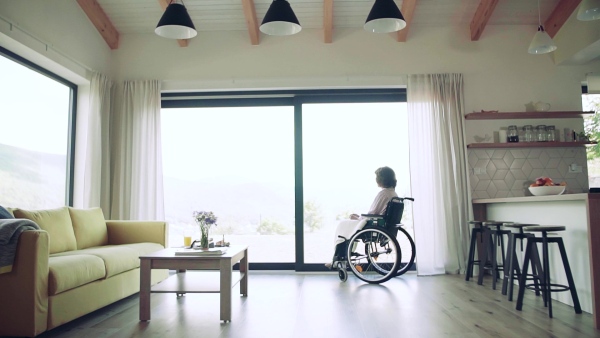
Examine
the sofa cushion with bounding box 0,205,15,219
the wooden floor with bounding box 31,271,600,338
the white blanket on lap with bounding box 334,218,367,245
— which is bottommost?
the wooden floor with bounding box 31,271,600,338

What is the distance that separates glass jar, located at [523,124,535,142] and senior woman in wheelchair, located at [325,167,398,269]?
175 centimetres

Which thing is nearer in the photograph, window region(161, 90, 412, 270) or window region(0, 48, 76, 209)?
window region(0, 48, 76, 209)

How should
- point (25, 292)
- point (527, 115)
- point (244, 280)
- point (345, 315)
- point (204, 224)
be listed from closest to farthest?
point (25, 292), point (345, 315), point (204, 224), point (244, 280), point (527, 115)

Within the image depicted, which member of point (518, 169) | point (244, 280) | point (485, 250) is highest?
point (518, 169)

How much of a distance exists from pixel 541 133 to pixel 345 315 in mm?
3506

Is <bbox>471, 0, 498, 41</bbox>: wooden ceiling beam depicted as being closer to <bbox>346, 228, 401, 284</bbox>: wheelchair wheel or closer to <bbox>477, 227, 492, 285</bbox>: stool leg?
<bbox>477, 227, 492, 285</bbox>: stool leg

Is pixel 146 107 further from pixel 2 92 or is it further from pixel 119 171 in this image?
pixel 2 92

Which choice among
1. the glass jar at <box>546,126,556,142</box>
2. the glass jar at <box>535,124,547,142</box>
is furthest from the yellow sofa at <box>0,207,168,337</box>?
the glass jar at <box>546,126,556,142</box>

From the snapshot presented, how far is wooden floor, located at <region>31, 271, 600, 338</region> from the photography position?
277cm

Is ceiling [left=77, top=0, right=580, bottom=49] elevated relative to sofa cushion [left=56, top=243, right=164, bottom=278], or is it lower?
elevated

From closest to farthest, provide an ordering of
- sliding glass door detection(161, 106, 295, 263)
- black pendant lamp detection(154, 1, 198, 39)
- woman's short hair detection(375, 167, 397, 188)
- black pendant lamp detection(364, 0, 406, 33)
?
black pendant lamp detection(364, 0, 406, 33) → black pendant lamp detection(154, 1, 198, 39) → woman's short hair detection(375, 167, 397, 188) → sliding glass door detection(161, 106, 295, 263)

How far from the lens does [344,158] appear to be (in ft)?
18.6

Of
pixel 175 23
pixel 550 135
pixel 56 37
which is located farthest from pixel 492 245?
pixel 56 37

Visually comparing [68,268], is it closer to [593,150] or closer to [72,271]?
[72,271]
